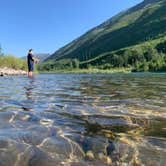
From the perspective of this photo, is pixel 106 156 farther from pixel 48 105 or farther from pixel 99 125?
pixel 48 105

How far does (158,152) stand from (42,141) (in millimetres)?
2408

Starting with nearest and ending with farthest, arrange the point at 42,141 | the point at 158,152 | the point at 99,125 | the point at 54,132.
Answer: the point at 158,152 → the point at 42,141 → the point at 54,132 → the point at 99,125

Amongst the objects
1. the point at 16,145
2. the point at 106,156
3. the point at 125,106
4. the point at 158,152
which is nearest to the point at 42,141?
the point at 16,145

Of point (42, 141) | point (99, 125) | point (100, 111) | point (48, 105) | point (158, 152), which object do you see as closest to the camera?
point (158, 152)

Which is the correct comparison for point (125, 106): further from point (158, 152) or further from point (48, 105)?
point (158, 152)

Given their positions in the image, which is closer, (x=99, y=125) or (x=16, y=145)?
(x=16, y=145)

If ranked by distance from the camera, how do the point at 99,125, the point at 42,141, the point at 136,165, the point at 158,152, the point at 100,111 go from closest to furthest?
the point at 136,165 < the point at 158,152 < the point at 42,141 < the point at 99,125 < the point at 100,111

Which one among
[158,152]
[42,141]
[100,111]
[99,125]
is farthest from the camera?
[100,111]

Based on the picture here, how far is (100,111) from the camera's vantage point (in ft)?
30.2

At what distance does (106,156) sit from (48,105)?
5.48 m

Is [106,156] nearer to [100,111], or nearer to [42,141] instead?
[42,141]

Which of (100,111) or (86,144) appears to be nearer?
(86,144)

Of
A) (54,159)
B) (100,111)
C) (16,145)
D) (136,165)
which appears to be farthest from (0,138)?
(100,111)

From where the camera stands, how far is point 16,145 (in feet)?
17.8
